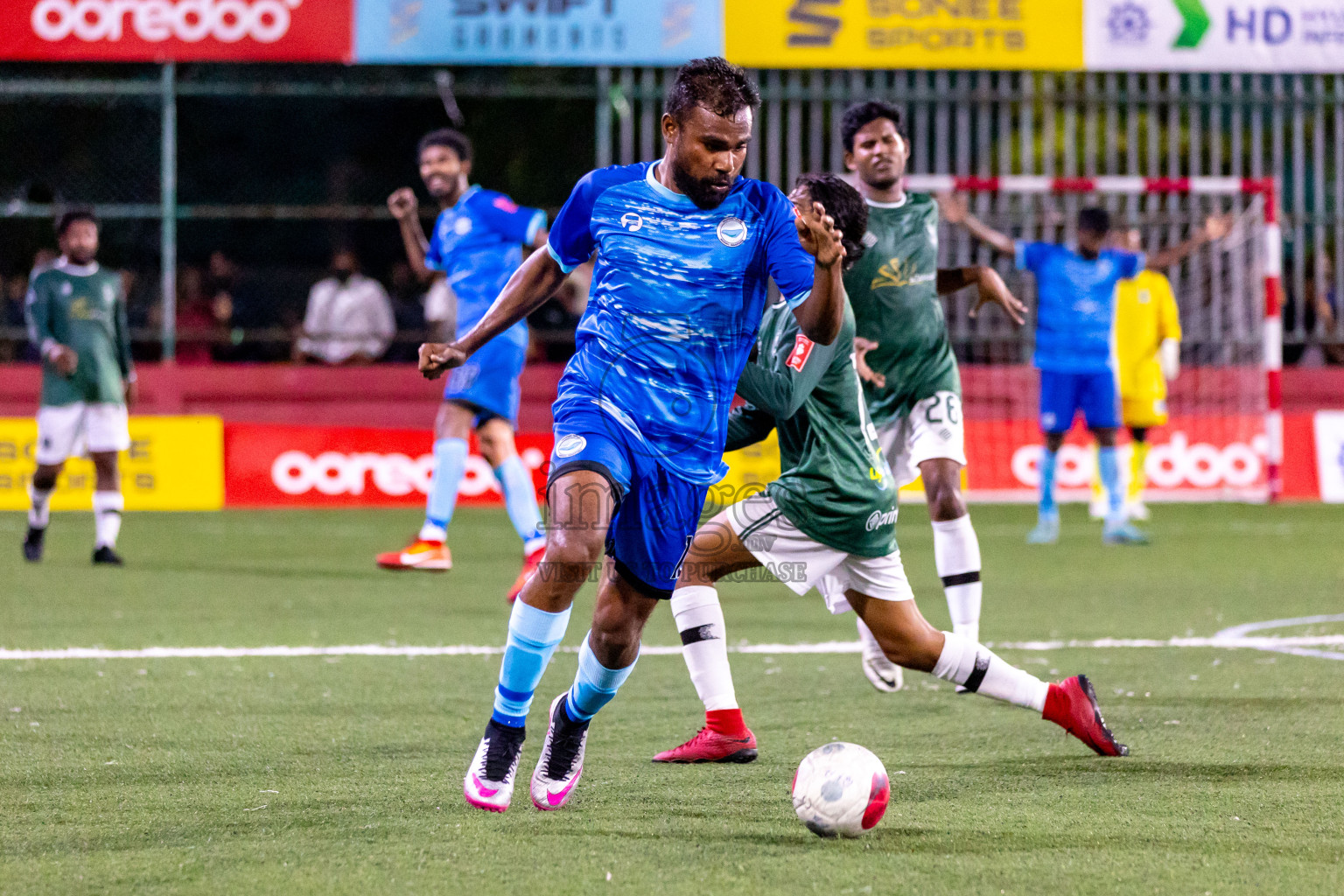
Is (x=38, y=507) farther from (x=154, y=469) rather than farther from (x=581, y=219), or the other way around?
(x=581, y=219)

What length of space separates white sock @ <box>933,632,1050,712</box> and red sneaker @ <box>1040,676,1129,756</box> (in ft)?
0.12

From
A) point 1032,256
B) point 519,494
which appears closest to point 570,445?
point 519,494

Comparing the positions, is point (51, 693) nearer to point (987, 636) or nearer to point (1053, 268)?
point (987, 636)

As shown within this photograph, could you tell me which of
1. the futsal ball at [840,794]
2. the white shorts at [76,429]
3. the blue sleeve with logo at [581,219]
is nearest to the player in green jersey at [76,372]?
the white shorts at [76,429]

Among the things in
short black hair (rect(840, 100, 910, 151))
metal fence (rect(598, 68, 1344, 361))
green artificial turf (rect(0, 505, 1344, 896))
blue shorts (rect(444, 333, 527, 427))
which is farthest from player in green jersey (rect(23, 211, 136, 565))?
short black hair (rect(840, 100, 910, 151))

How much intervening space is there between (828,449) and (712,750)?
934 mm

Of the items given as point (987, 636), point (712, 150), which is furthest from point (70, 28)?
point (712, 150)

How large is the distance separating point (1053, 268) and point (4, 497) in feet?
29.5

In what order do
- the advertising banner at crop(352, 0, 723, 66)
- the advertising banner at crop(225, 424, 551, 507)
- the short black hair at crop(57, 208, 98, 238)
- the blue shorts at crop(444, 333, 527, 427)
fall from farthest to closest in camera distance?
the advertising banner at crop(352, 0, 723, 66), the advertising banner at crop(225, 424, 551, 507), the short black hair at crop(57, 208, 98, 238), the blue shorts at crop(444, 333, 527, 427)

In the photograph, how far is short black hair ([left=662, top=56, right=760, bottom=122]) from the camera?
417 centimetres

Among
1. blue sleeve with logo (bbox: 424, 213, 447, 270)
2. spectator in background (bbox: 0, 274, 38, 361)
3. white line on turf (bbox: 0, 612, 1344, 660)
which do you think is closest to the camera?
white line on turf (bbox: 0, 612, 1344, 660)

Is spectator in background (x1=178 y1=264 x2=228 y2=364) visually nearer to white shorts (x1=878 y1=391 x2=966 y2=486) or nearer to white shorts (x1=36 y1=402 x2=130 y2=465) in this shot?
white shorts (x1=36 y1=402 x2=130 y2=465)

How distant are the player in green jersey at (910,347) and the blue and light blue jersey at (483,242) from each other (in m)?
3.14

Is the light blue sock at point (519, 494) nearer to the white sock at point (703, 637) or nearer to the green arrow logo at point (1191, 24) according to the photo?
the white sock at point (703, 637)
